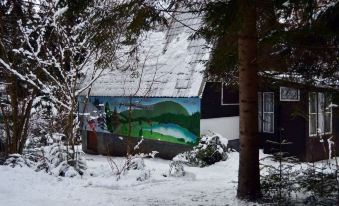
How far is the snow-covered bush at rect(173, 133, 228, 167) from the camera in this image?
563 inches

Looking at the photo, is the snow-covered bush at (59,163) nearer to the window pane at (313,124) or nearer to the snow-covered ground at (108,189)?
the snow-covered ground at (108,189)

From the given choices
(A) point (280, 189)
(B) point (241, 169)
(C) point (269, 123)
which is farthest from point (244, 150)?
(C) point (269, 123)

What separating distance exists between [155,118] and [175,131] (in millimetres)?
1378

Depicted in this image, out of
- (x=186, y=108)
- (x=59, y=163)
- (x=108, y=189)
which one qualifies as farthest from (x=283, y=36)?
(x=186, y=108)

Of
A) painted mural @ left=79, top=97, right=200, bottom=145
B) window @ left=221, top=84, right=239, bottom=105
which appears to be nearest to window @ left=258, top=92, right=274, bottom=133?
window @ left=221, top=84, right=239, bottom=105

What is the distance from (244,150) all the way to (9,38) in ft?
29.6

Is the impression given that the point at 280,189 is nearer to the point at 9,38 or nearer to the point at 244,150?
the point at 244,150

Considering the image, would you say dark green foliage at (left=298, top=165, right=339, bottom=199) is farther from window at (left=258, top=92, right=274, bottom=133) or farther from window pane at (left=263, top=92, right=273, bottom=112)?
window pane at (left=263, top=92, right=273, bottom=112)

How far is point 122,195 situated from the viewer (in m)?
8.33

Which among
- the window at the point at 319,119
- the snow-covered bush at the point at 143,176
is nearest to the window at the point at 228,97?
the window at the point at 319,119

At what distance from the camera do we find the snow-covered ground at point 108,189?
301 inches

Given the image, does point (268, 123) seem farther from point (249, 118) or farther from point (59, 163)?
point (249, 118)

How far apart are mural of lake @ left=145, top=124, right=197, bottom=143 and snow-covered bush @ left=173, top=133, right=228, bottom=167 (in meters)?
1.00

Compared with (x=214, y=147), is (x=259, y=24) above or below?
above
